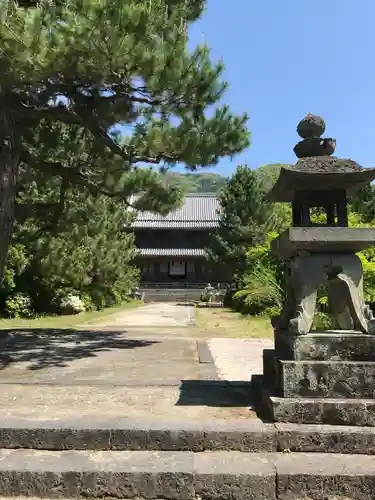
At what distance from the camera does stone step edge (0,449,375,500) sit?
3248 millimetres

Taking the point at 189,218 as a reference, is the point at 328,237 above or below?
below

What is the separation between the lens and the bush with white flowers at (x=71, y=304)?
18.1 metres

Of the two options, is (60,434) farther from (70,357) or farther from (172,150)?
(172,150)

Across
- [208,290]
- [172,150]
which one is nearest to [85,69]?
[172,150]

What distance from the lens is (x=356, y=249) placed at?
14.5 ft

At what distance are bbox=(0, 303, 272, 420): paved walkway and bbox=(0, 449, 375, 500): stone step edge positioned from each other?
783 millimetres

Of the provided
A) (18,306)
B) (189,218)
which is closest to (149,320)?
(18,306)

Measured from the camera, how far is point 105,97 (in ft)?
25.1

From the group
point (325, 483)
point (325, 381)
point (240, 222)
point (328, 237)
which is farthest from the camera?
point (240, 222)

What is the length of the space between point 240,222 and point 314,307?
20.3 metres

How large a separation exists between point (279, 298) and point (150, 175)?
344 inches

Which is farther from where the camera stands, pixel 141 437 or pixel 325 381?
pixel 325 381

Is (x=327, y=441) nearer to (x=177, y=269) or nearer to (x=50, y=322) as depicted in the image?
(x=50, y=322)

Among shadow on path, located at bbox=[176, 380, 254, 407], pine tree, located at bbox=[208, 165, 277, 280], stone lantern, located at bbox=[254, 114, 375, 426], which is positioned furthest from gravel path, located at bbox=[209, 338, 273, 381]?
pine tree, located at bbox=[208, 165, 277, 280]
